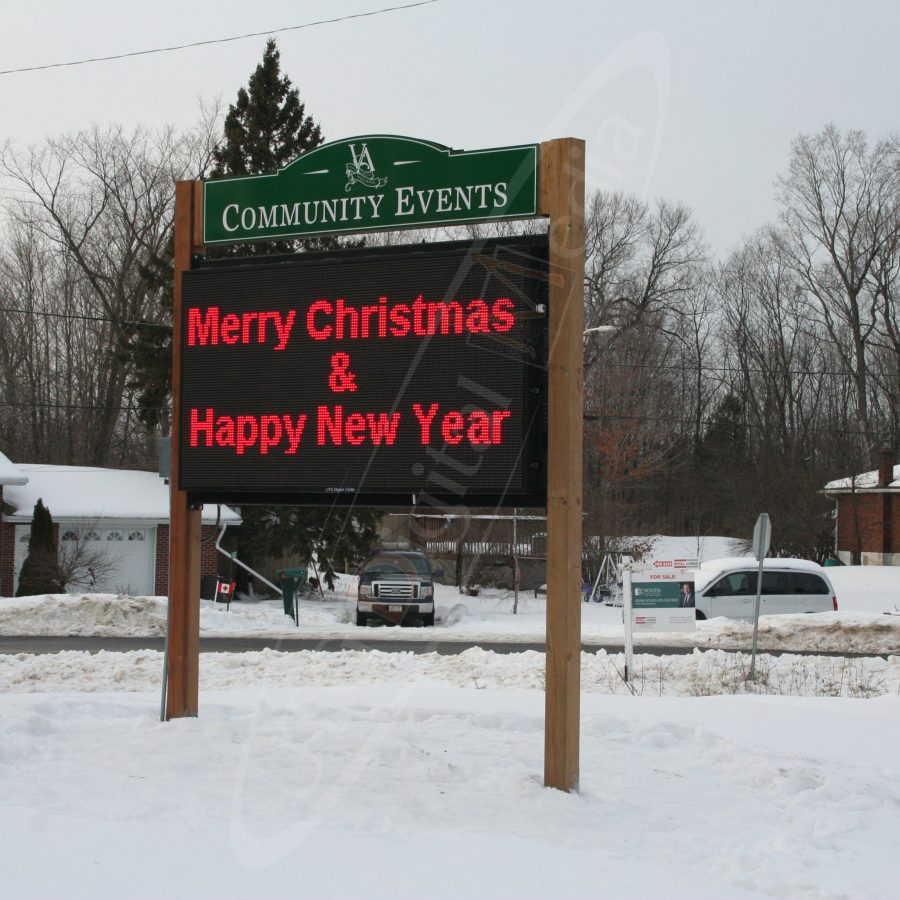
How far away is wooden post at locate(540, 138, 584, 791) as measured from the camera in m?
6.92

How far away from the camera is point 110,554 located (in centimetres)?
3145

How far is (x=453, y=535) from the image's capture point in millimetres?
37875

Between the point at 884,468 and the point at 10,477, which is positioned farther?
the point at 884,468

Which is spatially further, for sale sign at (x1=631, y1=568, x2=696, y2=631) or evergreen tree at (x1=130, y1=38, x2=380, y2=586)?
evergreen tree at (x1=130, y1=38, x2=380, y2=586)

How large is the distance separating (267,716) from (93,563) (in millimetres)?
22898

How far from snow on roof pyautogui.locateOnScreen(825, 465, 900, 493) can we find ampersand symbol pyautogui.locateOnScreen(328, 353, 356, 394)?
44.2 meters

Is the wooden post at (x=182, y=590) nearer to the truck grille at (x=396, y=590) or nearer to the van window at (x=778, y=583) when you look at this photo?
the truck grille at (x=396, y=590)

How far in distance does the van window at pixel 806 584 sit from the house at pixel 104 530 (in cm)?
1457

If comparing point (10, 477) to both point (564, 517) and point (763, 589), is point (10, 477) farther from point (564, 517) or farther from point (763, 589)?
point (564, 517)

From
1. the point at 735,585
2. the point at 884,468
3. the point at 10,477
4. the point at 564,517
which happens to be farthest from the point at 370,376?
the point at 884,468

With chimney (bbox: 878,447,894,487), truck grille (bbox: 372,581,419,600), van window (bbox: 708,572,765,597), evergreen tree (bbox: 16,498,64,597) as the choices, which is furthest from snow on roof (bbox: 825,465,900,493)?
evergreen tree (bbox: 16,498,64,597)

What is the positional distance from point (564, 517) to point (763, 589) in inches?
801

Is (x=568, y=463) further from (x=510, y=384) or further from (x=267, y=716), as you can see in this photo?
(x=267, y=716)

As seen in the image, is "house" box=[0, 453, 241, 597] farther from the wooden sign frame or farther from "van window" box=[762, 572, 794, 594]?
the wooden sign frame
